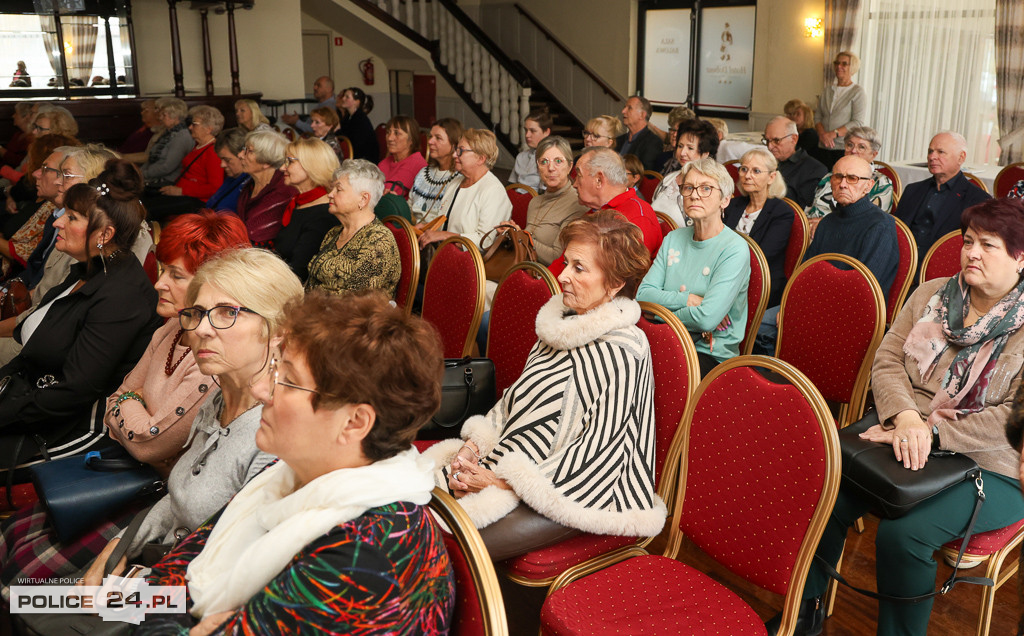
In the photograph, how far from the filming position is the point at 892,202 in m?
5.11

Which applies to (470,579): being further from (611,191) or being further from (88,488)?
(611,191)

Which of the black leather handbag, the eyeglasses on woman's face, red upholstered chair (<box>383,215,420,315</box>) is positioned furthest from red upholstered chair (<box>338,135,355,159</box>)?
the eyeglasses on woman's face

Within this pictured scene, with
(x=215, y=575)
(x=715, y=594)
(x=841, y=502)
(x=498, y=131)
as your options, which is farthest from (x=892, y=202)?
(x=498, y=131)

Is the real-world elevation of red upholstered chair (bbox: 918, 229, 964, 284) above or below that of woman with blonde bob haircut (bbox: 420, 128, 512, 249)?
below

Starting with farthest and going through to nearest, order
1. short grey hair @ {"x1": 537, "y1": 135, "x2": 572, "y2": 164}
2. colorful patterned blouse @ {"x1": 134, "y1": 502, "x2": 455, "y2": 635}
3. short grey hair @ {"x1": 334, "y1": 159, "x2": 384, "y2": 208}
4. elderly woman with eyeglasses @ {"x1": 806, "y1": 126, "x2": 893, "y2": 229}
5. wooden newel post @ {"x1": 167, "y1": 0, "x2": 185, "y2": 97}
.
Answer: wooden newel post @ {"x1": 167, "y1": 0, "x2": 185, "y2": 97}
elderly woman with eyeglasses @ {"x1": 806, "y1": 126, "x2": 893, "y2": 229}
short grey hair @ {"x1": 537, "y1": 135, "x2": 572, "y2": 164}
short grey hair @ {"x1": 334, "y1": 159, "x2": 384, "y2": 208}
colorful patterned blouse @ {"x1": 134, "y1": 502, "x2": 455, "y2": 635}

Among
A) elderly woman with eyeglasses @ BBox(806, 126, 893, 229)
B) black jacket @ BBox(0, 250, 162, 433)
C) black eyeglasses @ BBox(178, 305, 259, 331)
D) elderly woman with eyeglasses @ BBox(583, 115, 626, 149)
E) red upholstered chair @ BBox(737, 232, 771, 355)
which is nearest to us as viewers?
black eyeglasses @ BBox(178, 305, 259, 331)

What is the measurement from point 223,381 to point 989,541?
191 centimetres

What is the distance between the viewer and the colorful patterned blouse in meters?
1.15

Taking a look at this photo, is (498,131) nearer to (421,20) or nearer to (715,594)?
(421,20)

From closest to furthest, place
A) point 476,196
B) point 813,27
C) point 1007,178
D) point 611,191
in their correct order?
point 611,191 → point 476,196 → point 1007,178 → point 813,27

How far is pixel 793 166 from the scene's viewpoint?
17.6 ft

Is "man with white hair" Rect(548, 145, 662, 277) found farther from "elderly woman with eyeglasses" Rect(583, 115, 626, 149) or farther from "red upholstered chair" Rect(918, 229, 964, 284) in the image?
"elderly woman with eyeglasses" Rect(583, 115, 626, 149)

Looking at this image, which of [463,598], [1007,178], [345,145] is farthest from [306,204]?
[1007,178]

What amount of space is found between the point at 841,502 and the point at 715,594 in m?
0.59
